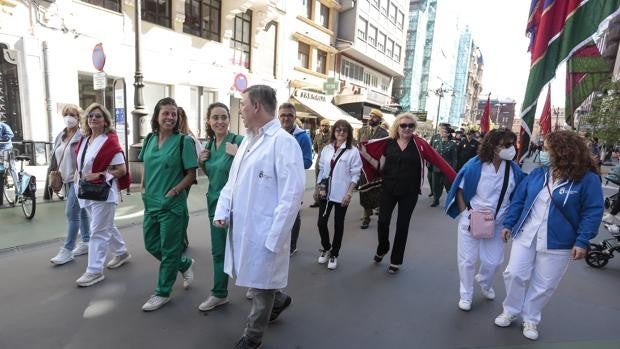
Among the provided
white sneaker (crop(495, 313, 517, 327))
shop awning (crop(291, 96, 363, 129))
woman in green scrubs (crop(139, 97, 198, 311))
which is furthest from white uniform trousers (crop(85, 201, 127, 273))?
shop awning (crop(291, 96, 363, 129))

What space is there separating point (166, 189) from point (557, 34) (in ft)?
11.0

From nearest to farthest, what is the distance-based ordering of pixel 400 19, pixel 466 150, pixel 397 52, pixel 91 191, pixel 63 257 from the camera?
pixel 91 191 < pixel 63 257 < pixel 466 150 < pixel 400 19 < pixel 397 52

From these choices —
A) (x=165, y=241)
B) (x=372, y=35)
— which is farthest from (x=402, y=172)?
(x=372, y=35)

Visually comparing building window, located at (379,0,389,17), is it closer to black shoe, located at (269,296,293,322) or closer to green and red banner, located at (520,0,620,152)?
green and red banner, located at (520,0,620,152)

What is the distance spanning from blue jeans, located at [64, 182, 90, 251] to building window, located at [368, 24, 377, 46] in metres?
28.1

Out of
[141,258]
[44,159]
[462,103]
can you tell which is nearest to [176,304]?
[141,258]

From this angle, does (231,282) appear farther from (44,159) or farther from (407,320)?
(44,159)

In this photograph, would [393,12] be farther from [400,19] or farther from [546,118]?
[546,118]

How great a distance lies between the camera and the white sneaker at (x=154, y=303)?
333cm

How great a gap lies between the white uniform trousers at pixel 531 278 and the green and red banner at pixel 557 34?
109 cm

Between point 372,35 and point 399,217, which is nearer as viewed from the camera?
point 399,217

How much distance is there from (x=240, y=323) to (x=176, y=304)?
2.38 feet

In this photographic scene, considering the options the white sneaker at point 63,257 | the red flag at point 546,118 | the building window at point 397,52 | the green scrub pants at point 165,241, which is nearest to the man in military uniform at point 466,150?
the red flag at point 546,118

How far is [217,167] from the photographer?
3.35 metres
